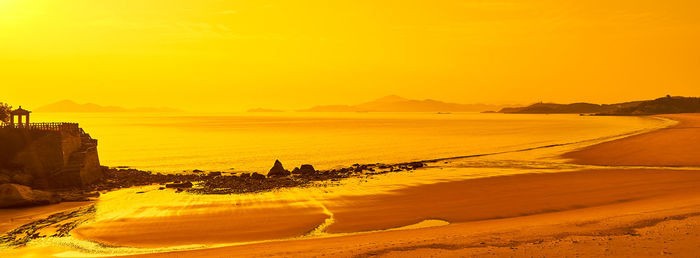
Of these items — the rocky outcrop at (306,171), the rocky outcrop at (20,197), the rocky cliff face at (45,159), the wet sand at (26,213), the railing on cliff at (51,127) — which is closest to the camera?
the wet sand at (26,213)

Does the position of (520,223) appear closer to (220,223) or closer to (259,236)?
(259,236)

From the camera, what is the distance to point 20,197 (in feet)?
81.6

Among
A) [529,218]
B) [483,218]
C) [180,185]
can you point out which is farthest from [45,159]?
[529,218]

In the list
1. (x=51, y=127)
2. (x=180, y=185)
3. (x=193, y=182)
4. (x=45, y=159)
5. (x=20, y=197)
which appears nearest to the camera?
(x=20, y=197)

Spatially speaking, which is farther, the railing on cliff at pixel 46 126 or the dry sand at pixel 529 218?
the railing on cliff at pixel 46 126

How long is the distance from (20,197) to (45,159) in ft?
30.6

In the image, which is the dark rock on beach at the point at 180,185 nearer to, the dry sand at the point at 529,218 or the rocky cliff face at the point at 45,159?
the rocky cliff face at the point at 45,159

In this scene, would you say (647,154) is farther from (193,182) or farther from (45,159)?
(45,159)

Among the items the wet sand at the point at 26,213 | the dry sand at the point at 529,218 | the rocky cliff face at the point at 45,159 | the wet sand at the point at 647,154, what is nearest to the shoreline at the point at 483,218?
the dry sand at the point at 529,218

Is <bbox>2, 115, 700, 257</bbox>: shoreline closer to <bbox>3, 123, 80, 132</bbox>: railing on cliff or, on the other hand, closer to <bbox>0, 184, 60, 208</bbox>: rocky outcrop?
<bbox>0, 184, 60, 208</bbox>: rocky outcrop

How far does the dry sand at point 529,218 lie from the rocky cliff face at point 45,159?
20876 millimetres

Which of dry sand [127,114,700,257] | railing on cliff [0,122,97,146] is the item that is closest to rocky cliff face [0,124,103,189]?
railing on cliff [0,122,97,146]

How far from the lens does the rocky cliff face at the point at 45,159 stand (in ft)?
105

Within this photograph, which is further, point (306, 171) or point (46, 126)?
point (306, 171)
